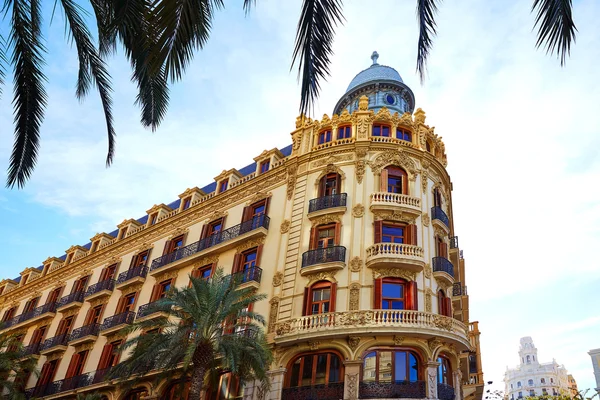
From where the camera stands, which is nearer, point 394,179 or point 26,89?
point 26,89

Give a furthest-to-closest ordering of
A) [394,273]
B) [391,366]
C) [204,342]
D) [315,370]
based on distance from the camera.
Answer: [394,273], [315,370], [391,366], [204,342]

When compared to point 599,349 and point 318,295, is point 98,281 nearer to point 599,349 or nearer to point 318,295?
point 318,295

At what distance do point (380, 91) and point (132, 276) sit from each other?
22.0 metres

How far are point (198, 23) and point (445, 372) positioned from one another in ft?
72.3

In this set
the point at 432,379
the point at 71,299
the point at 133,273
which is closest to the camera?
the point at 432,379

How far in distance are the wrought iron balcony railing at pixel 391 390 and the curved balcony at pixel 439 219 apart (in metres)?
9.36

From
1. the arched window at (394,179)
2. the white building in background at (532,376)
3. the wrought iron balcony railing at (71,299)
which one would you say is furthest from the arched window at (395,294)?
the white building in background at (532,376)

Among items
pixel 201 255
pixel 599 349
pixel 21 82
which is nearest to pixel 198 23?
pixel 21 82

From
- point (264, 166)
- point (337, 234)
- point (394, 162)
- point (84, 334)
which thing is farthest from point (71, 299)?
point (394, 162)

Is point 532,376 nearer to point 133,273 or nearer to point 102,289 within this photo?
point 133,273

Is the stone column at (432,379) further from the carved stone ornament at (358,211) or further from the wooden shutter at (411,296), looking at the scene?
the carved stone ornament at (358,211)

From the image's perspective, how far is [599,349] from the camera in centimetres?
6438

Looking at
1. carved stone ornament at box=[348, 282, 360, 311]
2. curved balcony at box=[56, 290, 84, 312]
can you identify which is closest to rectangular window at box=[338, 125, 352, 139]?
carved stone ornament at box=[348, 282, 360, 311]

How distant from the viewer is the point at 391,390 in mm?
22188
